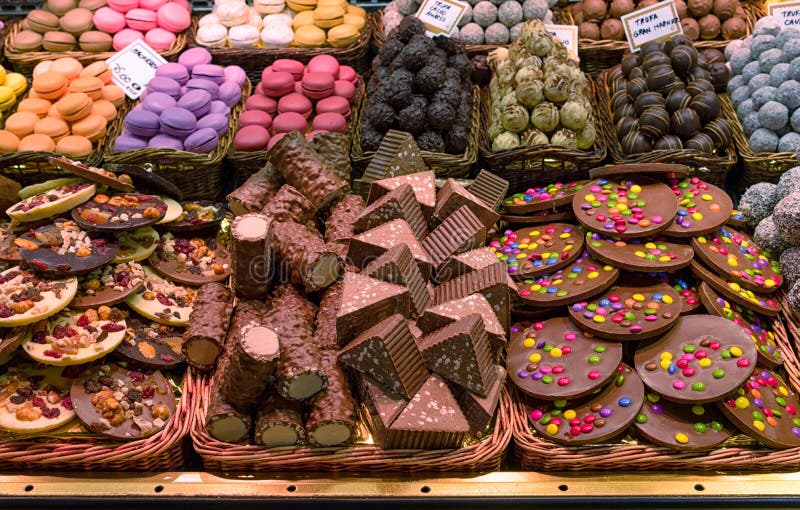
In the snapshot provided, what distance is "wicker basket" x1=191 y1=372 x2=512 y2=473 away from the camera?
2.05 m

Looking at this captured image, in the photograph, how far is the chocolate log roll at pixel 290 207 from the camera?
250 cm

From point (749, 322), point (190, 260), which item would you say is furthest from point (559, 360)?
point (190, 260)

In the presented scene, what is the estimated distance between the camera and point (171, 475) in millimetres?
2107

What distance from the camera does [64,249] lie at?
2328 mm

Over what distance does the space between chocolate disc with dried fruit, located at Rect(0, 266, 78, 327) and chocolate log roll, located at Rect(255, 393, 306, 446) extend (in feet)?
2.31

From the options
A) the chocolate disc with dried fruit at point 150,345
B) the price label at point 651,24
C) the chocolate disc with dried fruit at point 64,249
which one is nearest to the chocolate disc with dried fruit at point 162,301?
the chocolate disc with dried fruit at point 150,345

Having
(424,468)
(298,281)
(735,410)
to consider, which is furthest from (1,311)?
(735,410)

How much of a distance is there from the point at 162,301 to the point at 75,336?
0.30 metres

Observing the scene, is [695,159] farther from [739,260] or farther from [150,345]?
[150,345]

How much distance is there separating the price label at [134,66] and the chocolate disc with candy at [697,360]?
2.43 metres

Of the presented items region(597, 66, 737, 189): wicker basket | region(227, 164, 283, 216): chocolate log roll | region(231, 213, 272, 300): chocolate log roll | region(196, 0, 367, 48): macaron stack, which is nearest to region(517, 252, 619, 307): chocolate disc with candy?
region(597, 66, 737, 189): wicker basket

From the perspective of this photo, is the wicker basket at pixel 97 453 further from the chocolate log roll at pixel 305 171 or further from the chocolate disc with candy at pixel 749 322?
the chocolate disc with candy at pixel 749 322

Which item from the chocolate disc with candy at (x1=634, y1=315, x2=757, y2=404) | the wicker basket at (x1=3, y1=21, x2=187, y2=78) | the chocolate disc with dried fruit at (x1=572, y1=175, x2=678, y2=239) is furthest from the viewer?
the wicker basket at (x1=3, y1=21, x2=187, y2=78)

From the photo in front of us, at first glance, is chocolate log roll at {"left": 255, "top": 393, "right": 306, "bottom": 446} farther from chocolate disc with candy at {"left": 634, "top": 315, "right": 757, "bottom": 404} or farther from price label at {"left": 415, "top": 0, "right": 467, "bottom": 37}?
price label at {"left": 415, "top": 0, "right": 467, "bottom": 37}
